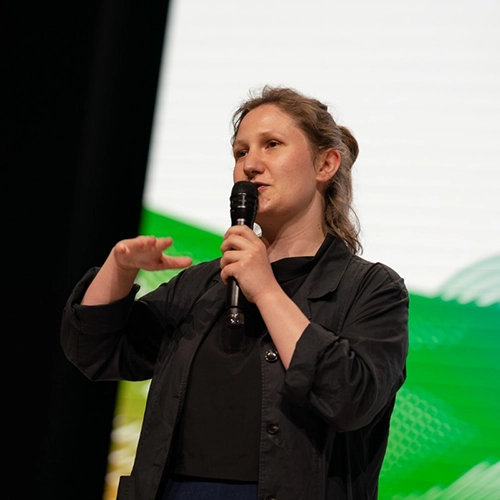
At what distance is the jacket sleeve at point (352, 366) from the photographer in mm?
1232

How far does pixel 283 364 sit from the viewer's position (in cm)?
131

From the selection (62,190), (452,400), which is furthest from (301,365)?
(62,190)

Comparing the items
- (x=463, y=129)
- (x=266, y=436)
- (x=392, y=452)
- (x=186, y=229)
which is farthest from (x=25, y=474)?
(x=463, y=129)

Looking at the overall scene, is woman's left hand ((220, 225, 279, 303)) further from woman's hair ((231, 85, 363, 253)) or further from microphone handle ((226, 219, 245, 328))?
woman's hair ((231, 85, 363, 253))

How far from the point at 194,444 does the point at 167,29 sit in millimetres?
1755

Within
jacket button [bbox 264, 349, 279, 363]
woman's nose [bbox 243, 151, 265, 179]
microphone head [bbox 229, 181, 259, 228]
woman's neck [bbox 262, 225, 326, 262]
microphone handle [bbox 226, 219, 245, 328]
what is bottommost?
jacket button [bbox 264, 349, 279, 363]

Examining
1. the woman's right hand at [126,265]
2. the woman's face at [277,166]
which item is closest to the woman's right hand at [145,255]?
the woman's right hand at [126,265]

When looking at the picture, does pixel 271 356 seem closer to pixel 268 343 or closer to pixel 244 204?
pixel 268 343

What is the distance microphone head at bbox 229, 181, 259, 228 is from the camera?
1.45m

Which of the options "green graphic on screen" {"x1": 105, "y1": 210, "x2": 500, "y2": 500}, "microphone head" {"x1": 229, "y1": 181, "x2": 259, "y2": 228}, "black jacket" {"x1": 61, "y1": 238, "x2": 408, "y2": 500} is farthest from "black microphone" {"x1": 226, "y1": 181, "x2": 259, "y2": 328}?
"green graphic on screen" {"x1": 105, "y1": 210, "x2": 500, "y2": 500}

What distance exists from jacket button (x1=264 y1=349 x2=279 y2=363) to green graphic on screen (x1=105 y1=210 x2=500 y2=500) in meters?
0.85

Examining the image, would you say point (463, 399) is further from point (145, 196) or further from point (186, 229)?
point (145, 196)

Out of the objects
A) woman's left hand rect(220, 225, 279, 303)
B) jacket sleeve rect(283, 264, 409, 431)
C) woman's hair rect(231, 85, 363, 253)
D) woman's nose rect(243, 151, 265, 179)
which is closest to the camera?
jacket sleeve rect(283, 264, 409, 431)

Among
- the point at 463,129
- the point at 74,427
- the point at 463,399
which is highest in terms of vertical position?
the point at 463,129
